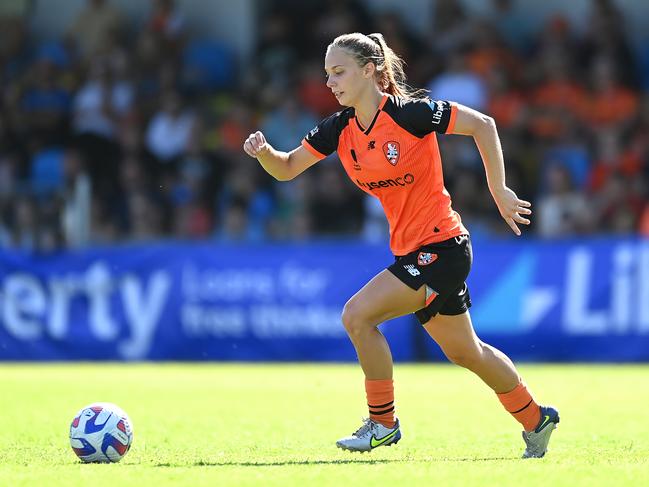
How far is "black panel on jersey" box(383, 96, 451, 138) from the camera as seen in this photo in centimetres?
706

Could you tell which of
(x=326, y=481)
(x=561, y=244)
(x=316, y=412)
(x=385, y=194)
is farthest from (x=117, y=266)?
(x=326, y=481)

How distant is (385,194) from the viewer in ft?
24.0

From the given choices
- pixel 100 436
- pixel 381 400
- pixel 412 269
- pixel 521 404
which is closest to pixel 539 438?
pixel 521 404

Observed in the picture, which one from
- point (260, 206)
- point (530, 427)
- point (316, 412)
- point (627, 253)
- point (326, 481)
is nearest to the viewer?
point (326, 481)

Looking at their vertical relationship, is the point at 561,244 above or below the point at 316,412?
above

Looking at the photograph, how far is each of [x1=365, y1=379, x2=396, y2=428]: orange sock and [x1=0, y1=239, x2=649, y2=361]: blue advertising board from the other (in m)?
7.65

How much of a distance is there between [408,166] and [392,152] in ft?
0.39

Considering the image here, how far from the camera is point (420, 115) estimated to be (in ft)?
23.3

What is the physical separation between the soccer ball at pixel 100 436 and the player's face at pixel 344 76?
217 cm

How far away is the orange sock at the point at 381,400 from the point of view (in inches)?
283

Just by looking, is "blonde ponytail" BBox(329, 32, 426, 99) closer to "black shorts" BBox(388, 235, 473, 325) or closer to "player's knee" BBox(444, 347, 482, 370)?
"black shorts" BBox(388, 235, 473, 325)

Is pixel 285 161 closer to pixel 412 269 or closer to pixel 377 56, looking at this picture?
pixel 377 56

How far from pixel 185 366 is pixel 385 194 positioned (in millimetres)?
8225

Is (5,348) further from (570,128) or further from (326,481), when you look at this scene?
(326,481)
